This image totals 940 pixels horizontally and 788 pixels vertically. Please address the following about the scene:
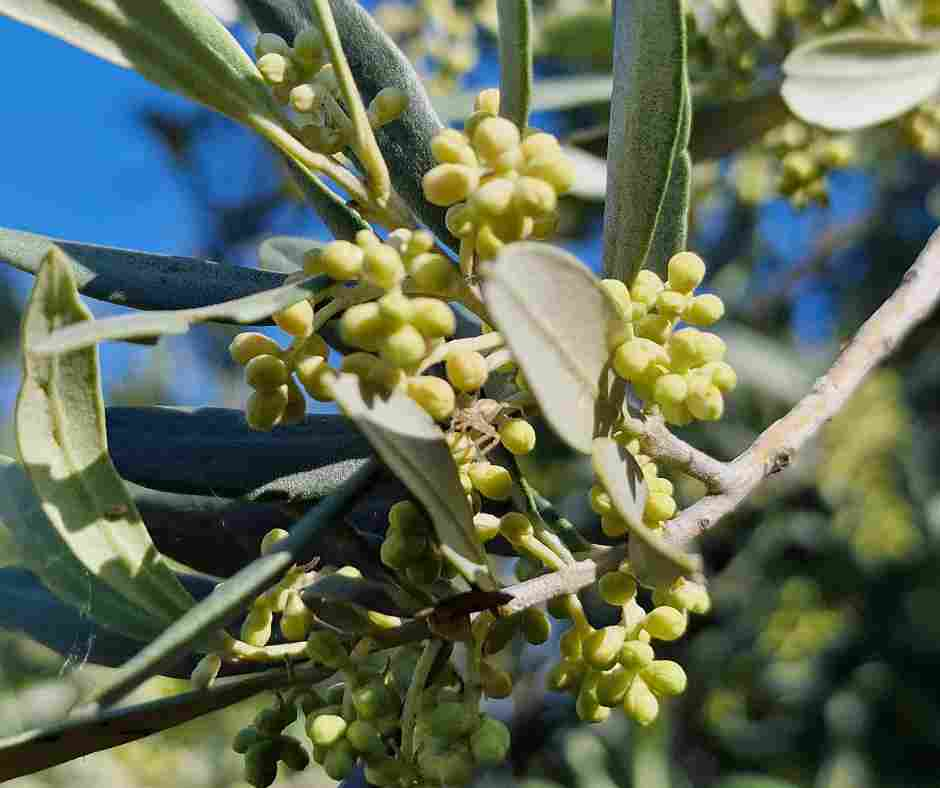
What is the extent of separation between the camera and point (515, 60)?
0.85 meters

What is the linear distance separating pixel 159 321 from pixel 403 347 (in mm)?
139

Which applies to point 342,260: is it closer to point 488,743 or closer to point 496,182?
point 496,182

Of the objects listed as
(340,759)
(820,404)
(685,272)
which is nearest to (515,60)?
(685,272)

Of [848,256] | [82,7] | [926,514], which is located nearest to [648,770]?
[926,514]

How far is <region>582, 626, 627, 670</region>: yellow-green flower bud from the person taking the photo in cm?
86

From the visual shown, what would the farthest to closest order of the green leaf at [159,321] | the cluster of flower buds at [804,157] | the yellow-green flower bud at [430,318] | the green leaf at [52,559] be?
the cluster of flower buds at [804,157], the green leaf at [52,559], the yellow-green flower bud at [430,318], the green leaf at [159,321]

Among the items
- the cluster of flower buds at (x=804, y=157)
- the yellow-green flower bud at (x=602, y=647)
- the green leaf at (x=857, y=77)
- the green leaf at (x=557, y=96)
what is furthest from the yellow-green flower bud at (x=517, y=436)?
the cluster of flower buds at (x=804, y=157)

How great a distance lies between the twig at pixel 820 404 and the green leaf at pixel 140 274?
1.23 ft

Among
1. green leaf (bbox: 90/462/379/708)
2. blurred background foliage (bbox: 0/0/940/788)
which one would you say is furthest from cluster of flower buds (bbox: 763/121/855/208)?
green leaf (bbox: 90/462/379/708)

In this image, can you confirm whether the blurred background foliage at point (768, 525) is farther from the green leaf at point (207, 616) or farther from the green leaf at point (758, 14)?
the green leaf at point (207, 616)

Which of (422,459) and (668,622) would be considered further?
(668,622)

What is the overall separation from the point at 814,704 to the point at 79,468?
2.19 m

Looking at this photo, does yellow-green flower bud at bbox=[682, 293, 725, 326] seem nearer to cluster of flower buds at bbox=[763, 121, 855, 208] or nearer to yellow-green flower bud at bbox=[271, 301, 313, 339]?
yellow-green flower bud at bbox=[271, 301, 313, 339]

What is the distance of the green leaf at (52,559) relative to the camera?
0.80 metres
